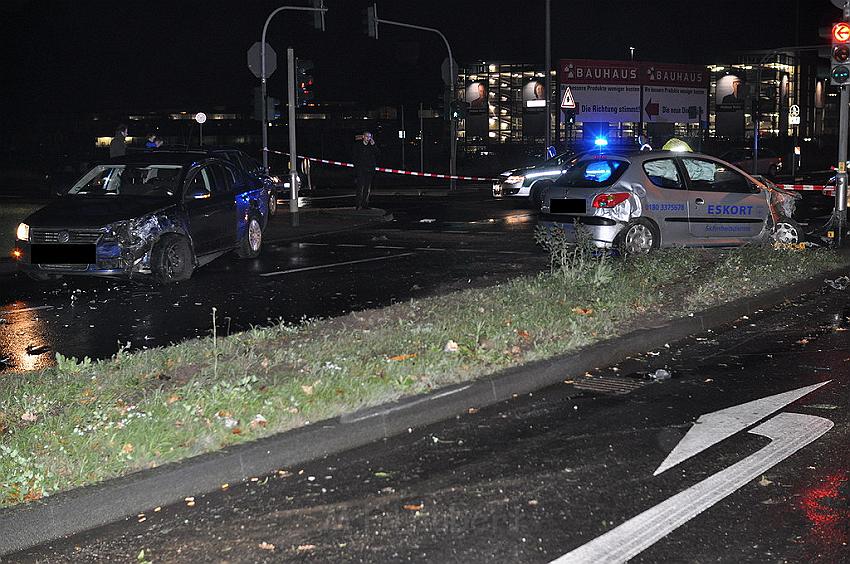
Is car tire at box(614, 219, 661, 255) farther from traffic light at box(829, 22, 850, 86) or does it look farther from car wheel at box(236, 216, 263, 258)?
car wheel at box(236, 216, 263, 258)

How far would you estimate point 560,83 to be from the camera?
4691 cm

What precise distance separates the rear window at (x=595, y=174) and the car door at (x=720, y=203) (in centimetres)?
96

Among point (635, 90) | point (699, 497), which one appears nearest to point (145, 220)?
point (699, 497)

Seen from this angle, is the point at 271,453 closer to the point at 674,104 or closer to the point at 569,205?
the point at 569,205

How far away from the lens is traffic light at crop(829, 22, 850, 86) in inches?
596

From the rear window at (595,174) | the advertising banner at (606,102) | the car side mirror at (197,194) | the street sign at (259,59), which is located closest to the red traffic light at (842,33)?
the rear window at (595,174)

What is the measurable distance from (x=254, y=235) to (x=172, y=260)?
2.65 m

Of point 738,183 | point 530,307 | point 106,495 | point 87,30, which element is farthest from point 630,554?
→ point 87,30

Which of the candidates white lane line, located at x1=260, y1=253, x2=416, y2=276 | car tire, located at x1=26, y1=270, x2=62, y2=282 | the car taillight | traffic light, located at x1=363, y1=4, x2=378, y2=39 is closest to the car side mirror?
white lane line, located at x1=260, y1=253, x2=416, y2=276

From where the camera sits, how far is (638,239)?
46.0 ft

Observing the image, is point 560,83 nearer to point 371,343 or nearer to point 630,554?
point 371,343

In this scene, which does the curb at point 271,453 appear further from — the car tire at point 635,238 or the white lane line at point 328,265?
the white lane line at point 328,265

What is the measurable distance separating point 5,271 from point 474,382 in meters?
9.79

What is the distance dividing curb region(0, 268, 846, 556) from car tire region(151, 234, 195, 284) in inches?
254
